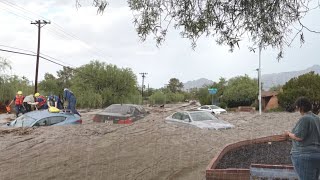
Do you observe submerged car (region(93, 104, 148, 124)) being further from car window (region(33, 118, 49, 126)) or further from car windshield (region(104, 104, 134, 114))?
car window (region(33, 118, 49, 126))

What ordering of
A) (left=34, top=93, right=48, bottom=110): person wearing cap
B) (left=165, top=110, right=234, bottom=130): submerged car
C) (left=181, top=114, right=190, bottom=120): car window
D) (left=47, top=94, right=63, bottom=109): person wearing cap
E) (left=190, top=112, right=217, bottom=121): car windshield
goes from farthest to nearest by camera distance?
(left=34, top=93, right=48, bottom=110): person wearing cap, (left=47, top=94, right=63, bottom=109): person wearing cap, (left=181, top=114, right=190, bottom=120): car window, (left=190, top=112, right=217, bottom=121): car windshield, (left=165, top=110, right=234, bottom=130): submerged car

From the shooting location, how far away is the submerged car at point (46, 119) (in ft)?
48.9

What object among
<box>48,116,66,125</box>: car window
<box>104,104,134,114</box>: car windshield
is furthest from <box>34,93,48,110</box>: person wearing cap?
<box>48,116,66,125</box>: car window

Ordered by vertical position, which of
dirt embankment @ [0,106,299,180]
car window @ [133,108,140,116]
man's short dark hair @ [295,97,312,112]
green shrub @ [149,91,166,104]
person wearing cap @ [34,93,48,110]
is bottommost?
dirt embankment @ [0,106,299,180]

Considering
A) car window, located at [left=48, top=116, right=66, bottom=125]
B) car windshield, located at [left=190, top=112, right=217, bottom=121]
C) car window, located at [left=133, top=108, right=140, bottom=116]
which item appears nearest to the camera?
car window, located at [left=48, top=116, right=66, bottom=125]

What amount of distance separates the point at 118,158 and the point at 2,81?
2068 inches

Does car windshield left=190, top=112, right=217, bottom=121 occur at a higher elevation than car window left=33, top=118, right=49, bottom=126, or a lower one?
higher

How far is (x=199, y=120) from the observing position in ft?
55.8

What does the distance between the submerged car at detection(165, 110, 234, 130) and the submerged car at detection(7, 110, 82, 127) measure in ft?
13.2

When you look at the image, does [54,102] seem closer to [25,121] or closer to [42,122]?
[25,121]

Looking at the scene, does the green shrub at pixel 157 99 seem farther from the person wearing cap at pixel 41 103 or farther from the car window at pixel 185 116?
the car window at pixel 185 116

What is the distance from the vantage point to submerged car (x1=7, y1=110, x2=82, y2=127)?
48.9 ft

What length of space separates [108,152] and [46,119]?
17.0 feet

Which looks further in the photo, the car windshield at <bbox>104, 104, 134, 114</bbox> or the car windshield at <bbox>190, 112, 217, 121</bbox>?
the car windshield at <bbox>104, 104, 134, 114</bbox>
